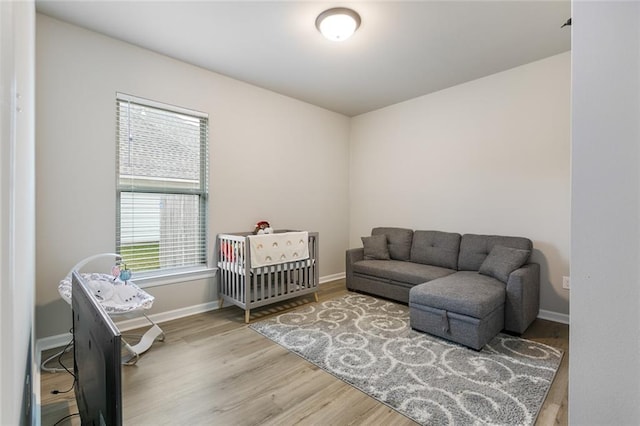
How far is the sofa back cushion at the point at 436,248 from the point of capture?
136 inches

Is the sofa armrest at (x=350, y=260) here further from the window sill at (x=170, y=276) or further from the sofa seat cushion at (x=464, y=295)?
the window sill at (x=170, y=276)

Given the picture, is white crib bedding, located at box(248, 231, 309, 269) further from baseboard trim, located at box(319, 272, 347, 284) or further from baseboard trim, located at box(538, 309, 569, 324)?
baseboard trim, located at box(538, 309, 569, 324)

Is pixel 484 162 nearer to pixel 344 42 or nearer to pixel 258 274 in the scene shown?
pixel 344 42

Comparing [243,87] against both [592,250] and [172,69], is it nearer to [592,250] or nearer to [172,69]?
[172,69]

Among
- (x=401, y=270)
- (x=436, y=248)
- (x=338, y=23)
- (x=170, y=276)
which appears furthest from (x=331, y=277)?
(x=338, y=23)

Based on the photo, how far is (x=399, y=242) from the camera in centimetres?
391

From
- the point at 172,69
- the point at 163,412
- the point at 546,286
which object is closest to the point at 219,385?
the point at 163,412

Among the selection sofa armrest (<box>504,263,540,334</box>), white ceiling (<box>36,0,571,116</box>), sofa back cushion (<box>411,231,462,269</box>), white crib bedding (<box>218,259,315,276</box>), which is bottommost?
sofa armrest (<box>504,263,540,334</box>)

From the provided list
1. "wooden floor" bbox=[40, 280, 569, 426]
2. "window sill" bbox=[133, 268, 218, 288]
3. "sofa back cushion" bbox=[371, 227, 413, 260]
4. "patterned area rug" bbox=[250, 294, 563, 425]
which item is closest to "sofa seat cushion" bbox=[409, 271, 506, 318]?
"patterned area rug" bbox=[250, 294, 563, 425]

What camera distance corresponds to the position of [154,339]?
2443mm

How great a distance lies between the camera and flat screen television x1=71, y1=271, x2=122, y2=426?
0.66 meters

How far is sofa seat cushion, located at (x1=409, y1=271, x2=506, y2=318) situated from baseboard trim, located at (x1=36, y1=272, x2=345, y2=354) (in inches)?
86.6

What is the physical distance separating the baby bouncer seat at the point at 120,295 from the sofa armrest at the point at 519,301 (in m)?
2.99

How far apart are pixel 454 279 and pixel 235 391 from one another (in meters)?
2.15
